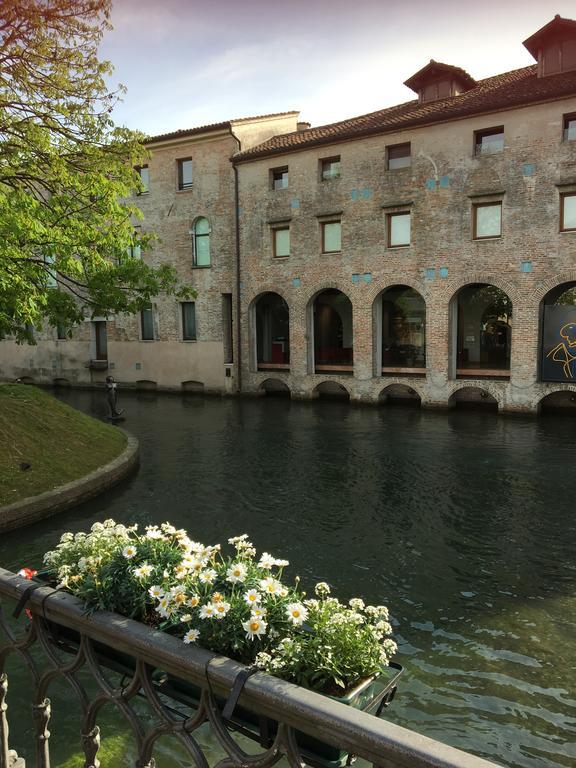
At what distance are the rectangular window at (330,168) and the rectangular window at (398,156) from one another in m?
2.04

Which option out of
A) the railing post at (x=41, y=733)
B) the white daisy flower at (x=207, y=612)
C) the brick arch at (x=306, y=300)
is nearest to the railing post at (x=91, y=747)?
the railing post at (x=41, y=733)

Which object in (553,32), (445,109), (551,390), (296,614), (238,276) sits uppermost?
(553,32)

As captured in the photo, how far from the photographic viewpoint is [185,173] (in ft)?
88.9

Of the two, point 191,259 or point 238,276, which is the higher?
point 191,259

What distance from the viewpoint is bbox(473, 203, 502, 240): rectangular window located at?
774 inches

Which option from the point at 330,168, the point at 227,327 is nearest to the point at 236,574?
the point at 330,168

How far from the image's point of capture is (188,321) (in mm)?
27641

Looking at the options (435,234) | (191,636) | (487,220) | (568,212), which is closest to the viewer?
(191,636)

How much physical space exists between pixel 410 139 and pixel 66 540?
20557 millimetres

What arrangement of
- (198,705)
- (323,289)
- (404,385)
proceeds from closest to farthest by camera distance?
(198,705), (404,385), (323,289)

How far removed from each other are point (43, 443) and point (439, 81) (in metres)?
19.8

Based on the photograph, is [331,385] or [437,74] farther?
[331,385]

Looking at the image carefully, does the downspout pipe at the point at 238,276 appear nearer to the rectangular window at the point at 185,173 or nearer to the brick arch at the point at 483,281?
the rectangular window at the point at 185,173

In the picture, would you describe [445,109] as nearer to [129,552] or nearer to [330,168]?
[330,168]
